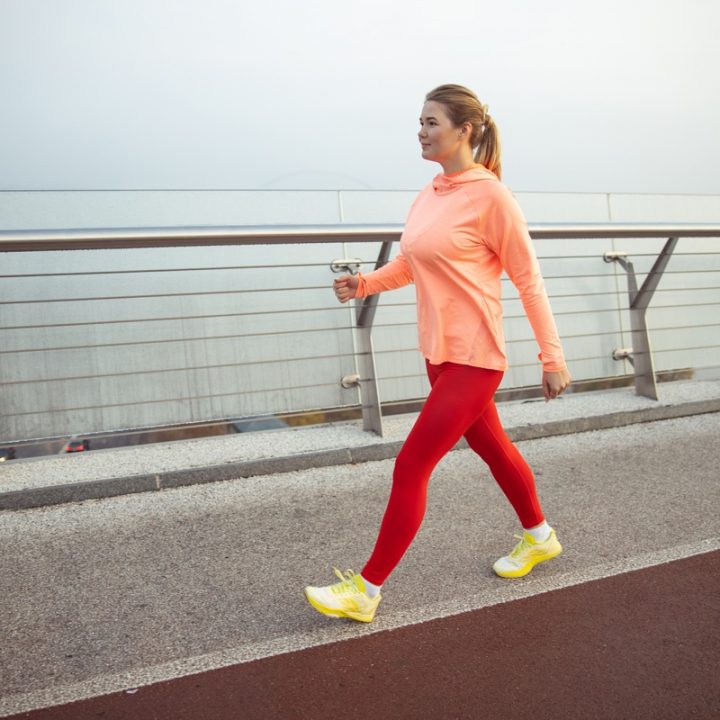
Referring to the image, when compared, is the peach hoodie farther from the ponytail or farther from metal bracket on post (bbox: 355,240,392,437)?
metal bracket on post (bbox: 355,240,392,437)

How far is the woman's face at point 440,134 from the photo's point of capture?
106 inches

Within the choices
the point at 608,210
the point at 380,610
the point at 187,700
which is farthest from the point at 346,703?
the point at 608,210

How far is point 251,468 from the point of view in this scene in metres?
4.32

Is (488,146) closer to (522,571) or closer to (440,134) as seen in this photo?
(440,134)

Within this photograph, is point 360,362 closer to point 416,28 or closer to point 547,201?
point 547,201

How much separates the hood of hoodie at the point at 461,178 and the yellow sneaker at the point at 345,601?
1266 millimetres

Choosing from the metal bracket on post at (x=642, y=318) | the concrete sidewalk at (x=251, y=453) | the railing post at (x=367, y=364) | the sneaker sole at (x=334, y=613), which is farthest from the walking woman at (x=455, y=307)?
the metal bracket on post at (x=642, y=318)

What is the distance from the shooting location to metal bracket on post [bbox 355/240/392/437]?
4.78 m

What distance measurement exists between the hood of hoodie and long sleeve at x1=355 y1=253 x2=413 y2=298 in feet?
1.30

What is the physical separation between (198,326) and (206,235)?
0.88m

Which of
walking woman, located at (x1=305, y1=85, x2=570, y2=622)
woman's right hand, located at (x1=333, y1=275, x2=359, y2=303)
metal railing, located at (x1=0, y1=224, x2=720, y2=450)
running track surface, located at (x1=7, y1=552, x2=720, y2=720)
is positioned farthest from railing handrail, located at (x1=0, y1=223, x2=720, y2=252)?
running track surface, located at (x1=7, y1=552, x2=720, y2=720)

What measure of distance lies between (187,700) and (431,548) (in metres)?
1.38

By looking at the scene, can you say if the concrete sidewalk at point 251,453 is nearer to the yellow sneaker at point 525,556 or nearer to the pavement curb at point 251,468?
the pavement curb at point 251,468

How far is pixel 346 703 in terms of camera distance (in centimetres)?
A: 221
